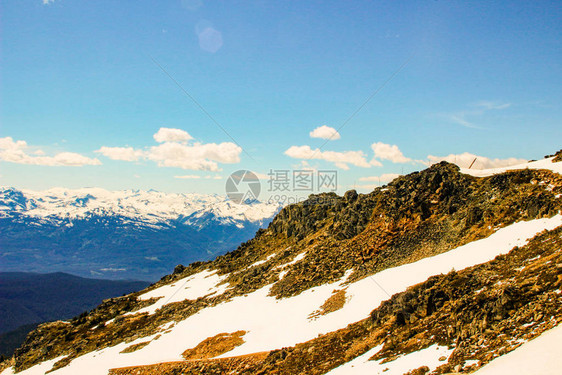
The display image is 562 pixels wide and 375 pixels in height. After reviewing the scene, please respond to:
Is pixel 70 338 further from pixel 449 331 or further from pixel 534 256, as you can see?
pixel 534 256

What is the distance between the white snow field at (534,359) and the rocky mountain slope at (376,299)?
75 cm

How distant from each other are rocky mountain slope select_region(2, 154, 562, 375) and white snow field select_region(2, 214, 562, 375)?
26 cm

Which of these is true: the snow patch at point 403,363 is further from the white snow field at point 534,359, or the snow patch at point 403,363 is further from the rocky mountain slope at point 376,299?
the white snow field at point 534,359

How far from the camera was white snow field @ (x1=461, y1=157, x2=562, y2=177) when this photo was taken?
139 feet

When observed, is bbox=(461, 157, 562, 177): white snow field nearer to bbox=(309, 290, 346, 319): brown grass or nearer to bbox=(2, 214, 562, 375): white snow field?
bbox=(2, 214, 562, 375): white snow field

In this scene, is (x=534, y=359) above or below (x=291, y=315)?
above

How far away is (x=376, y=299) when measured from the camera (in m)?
35.0

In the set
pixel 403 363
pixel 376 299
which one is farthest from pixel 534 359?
pixel 376 299

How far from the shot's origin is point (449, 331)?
64.3 ft

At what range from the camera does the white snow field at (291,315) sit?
3300 cm

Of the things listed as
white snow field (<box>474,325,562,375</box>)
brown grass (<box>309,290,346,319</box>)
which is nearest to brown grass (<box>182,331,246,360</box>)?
brown grass (<box>309,290,346,319</box>)

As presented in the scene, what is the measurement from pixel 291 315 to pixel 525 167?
43.3m

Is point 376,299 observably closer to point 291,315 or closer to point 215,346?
point 291,315

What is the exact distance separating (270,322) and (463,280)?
26420 millimetres
